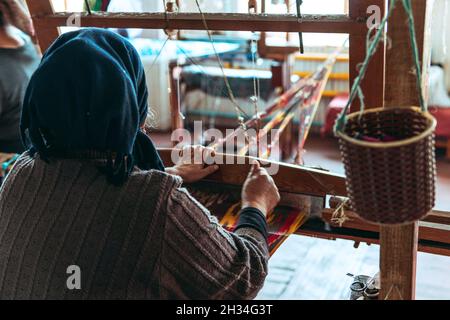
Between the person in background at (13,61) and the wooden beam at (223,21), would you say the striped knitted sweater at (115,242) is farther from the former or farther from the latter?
the person in background at (13,61)

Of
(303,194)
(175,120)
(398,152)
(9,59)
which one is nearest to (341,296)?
(175,120)

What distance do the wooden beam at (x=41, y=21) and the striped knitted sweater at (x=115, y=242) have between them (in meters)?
0.60

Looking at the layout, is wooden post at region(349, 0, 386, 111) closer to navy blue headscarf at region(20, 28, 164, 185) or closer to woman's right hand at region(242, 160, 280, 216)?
woman's right hand at region(242, 160, 280, 216)

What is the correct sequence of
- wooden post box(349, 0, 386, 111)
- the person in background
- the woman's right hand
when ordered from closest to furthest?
wooden post box(349, 0, 386, 111) → the woman's right hand → the person in background

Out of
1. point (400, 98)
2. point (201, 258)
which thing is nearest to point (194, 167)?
point (201, 258)

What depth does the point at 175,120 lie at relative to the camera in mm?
2289

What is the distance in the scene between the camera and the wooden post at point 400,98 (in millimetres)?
1064

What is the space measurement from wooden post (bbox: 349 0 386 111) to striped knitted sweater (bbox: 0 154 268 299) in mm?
450

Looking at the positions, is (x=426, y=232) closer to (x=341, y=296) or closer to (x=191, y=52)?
(x=341, y=296)

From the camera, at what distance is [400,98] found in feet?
3.57

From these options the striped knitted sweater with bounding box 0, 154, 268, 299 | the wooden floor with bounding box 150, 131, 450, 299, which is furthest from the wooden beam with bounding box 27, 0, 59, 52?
the wooden floor with bounding box 150, 131, 450, 299

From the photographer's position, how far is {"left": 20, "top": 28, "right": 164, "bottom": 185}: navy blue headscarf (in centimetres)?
117

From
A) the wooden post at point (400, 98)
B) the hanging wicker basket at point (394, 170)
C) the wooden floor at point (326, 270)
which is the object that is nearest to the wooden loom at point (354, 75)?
the wooden post at point (400, 98)

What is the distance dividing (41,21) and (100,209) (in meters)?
0.75
